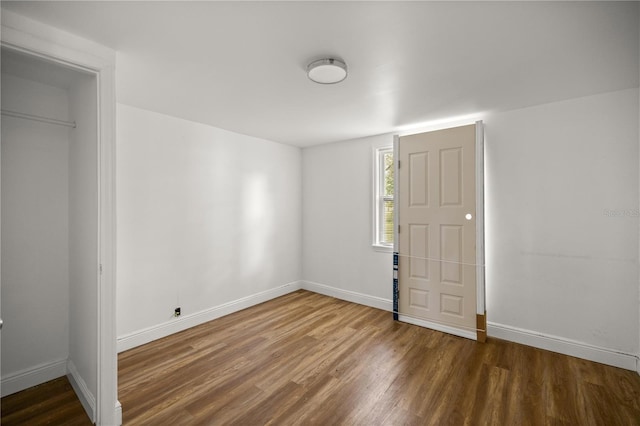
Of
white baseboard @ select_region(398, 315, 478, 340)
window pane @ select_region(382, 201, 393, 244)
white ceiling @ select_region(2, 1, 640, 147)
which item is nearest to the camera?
white ceiling @ select_region(2, 1, 640, 147)

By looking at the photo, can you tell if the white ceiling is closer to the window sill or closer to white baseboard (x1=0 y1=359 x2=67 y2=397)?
the window sill

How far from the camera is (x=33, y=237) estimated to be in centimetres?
229

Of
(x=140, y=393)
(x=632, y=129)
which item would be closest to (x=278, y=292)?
(x=140, y=393)

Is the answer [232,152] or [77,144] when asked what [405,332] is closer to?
[232,152]

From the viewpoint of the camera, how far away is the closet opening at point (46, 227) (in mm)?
2066

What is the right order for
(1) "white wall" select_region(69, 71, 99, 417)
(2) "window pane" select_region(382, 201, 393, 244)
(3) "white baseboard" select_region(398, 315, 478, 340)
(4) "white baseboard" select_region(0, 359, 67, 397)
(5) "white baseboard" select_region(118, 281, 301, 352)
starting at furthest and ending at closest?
(2) "window pane" select_region(382, 201, 393, 244) < (3) "white baseboard" select_region(398, 315, 478, 340) < (5) "white baseboard" select_region(118, 281, 301, 352) < (4) "white baseboard" select_region(0, 359, 67, 397) < (1) "white wall" select_region(69, 71, 99, 417)

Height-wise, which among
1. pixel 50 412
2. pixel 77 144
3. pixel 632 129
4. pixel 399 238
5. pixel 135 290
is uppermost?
pixel 632 129

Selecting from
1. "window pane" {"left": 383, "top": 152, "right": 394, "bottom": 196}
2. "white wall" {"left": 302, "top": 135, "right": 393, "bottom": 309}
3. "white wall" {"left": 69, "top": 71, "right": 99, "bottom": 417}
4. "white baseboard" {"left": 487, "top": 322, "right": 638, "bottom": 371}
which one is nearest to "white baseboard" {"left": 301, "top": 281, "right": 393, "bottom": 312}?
"white wall" {"left": 302, "top": 135, "right": 393, "bottom": 309}

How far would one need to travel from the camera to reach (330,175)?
4.54m

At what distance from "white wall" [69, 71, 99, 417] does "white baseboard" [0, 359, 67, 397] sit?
0.12 m

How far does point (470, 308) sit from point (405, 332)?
2.49 feet

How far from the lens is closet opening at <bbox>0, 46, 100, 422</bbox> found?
207cm

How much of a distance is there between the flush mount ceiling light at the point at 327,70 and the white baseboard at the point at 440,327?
2.88 metres

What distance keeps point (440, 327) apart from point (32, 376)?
3838mm
